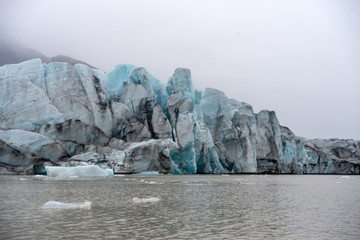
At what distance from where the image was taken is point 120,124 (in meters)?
53.5

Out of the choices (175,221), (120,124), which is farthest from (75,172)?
(175,221)

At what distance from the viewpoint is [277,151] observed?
70.4 metres

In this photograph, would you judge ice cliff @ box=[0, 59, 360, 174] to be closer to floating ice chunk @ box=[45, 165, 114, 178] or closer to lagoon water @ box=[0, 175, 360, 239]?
floating ice chunk @ box=[45, 165, 114, 178]

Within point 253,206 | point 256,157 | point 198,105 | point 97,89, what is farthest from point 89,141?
point 253,206

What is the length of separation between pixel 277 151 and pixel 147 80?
96.4 ft

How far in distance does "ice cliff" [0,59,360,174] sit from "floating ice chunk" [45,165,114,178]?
4601mm

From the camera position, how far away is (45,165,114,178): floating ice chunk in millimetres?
35688

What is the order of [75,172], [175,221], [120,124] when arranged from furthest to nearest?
1. [120,124]
2. [75,172]
3. [175,221]

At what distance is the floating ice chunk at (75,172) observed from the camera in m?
35.7

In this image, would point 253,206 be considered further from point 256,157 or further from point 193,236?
point 256,157

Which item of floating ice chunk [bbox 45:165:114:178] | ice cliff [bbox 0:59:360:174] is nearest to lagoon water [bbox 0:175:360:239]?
floating ice chunk [bbox 45:165:114:178]

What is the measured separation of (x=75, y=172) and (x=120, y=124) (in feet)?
57.8

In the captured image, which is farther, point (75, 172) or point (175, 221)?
point (75, 172)

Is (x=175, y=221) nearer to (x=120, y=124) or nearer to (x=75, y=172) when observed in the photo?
(x=75, y=172)
